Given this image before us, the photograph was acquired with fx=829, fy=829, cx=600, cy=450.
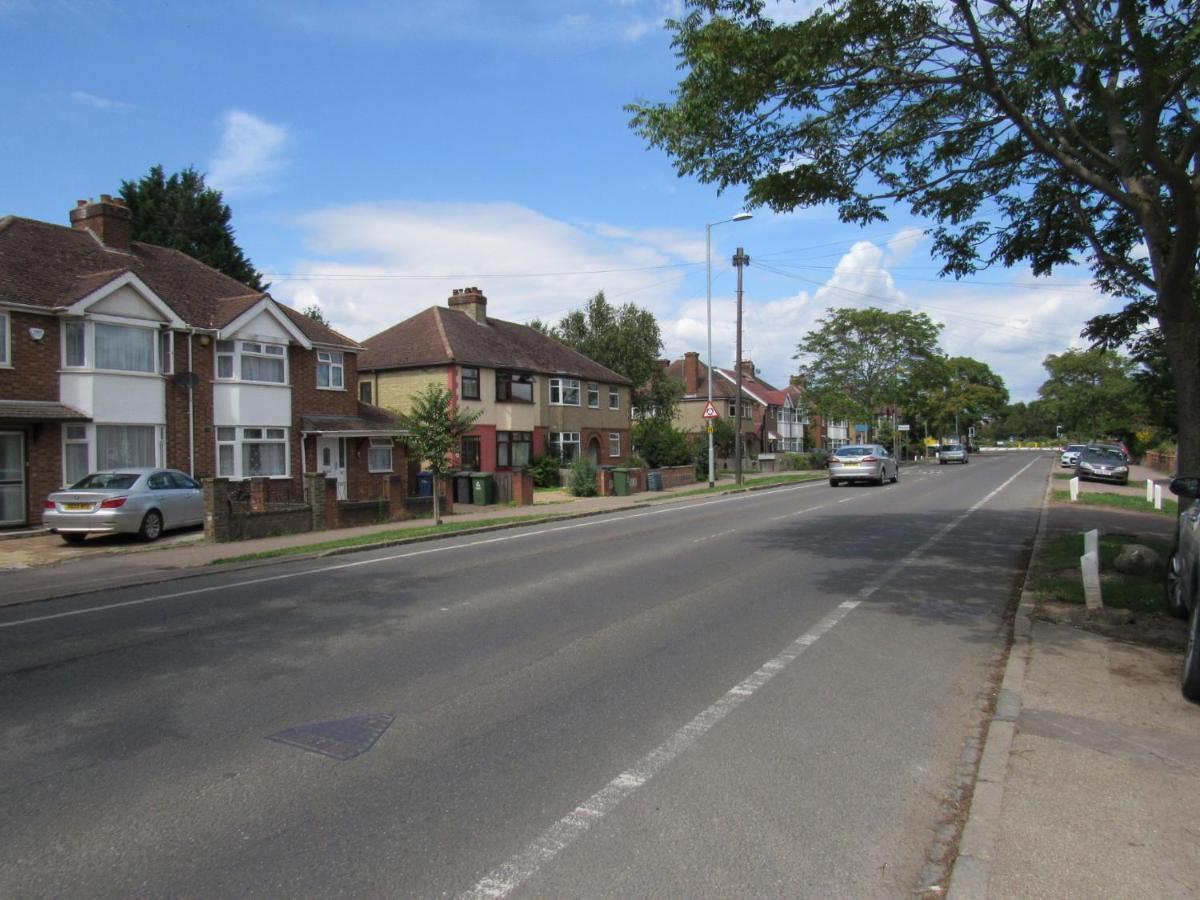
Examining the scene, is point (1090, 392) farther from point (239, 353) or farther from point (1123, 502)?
point (239, 353)

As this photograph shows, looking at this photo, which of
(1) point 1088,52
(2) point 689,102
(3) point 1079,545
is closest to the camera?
(1) point 1088,52

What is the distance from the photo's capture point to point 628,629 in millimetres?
7773

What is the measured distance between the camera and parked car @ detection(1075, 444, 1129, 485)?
33.6m

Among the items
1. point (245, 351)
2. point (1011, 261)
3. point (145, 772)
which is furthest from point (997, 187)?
point (245, 351)

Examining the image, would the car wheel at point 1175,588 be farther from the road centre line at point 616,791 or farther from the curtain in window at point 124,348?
the curtain in window at point 124,348

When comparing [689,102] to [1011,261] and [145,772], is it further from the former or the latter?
[145,772]

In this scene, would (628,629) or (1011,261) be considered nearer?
(628,629)

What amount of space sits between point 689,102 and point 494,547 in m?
8.30

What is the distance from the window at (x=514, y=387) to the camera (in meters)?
36.2

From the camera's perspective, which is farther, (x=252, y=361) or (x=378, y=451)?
(x=378, y=451)

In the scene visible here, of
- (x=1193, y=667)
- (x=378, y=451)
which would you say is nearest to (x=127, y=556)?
(x=378, y=451)

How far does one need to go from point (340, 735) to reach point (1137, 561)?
952cm

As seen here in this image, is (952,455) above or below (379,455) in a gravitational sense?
below

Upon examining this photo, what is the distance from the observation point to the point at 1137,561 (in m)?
10.0
